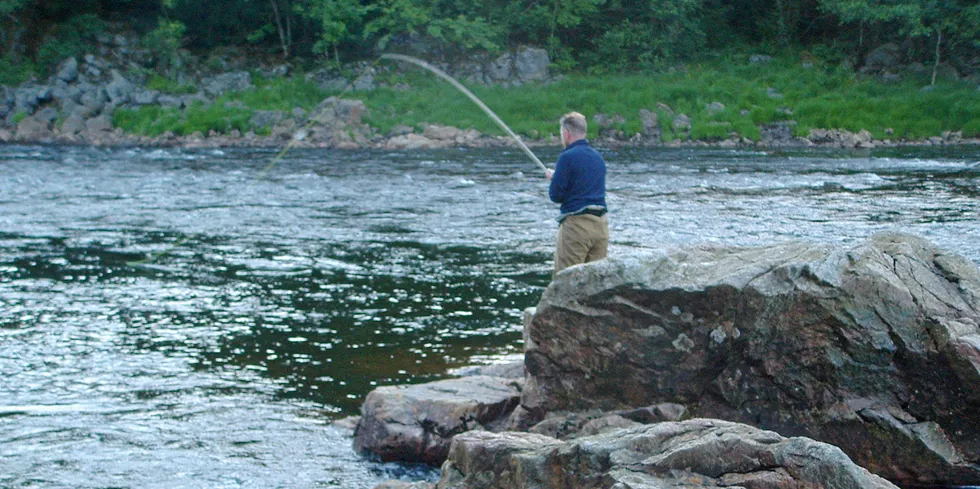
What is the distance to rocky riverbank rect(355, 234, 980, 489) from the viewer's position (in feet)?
17.7

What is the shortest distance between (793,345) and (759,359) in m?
0.20

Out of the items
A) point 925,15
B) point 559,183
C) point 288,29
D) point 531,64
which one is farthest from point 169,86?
point 559,183

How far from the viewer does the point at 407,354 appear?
8.41 meters

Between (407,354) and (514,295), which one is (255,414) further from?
(514,295)

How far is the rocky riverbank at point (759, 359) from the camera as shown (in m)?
5.41

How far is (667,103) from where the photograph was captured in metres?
32.9

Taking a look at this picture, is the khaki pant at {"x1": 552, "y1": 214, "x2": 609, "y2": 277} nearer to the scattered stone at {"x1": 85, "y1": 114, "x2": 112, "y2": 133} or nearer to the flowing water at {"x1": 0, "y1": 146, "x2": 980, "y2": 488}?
the flowing water at {"x1": 0, "y1": 146, "x2": 980, "y2": 488}

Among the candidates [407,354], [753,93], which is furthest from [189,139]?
[407,354]

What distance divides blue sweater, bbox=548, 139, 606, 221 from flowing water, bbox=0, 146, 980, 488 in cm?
152

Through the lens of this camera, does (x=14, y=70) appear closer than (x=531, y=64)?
Yes

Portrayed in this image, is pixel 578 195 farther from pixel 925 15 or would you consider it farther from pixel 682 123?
pixel 925 15

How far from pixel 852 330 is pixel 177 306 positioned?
668 cm

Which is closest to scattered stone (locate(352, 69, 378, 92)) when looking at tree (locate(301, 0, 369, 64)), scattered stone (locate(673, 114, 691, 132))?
tree (locate(301, 0, 369, 64))

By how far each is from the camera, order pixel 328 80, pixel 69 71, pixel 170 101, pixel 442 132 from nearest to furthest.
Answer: pixel 442 132
pixel 170 101
pixel 69 71
pixel 328 80
